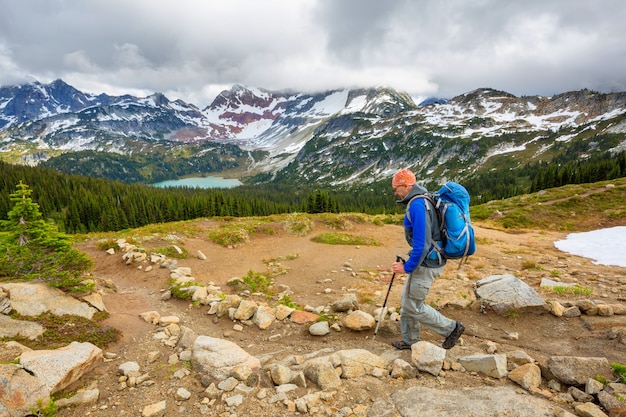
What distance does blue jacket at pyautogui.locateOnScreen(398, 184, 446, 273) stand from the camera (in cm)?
614

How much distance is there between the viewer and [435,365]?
5699 mm

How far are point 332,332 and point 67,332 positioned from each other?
666cm

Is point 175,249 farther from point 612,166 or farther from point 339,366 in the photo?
point 612,166

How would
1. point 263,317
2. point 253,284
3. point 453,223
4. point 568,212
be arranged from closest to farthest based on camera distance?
point 453,223
point 263,317
point 253,284
point 568,212

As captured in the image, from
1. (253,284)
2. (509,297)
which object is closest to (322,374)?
(509,297)

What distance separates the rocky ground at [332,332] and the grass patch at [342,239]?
3.81 meters

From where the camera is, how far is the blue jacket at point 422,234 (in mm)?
6145

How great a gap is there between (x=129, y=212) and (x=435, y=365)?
4650 inches

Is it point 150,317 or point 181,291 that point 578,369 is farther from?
point 181,291

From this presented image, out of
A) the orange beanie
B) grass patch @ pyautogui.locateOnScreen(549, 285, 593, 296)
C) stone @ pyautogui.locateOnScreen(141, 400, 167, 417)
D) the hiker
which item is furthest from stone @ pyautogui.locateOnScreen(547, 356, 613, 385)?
stone @ pyautogui.locateOnScreen(141, 400, 167, 417)

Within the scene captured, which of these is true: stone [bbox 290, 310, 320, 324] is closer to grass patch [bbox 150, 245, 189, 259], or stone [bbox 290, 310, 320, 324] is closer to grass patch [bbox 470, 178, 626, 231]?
grass patch [bbox 150, 245, 189, 259]

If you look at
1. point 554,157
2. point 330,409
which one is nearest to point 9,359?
point 330,409

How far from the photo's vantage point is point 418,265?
20.7ft

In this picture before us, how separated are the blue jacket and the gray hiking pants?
28 cm
